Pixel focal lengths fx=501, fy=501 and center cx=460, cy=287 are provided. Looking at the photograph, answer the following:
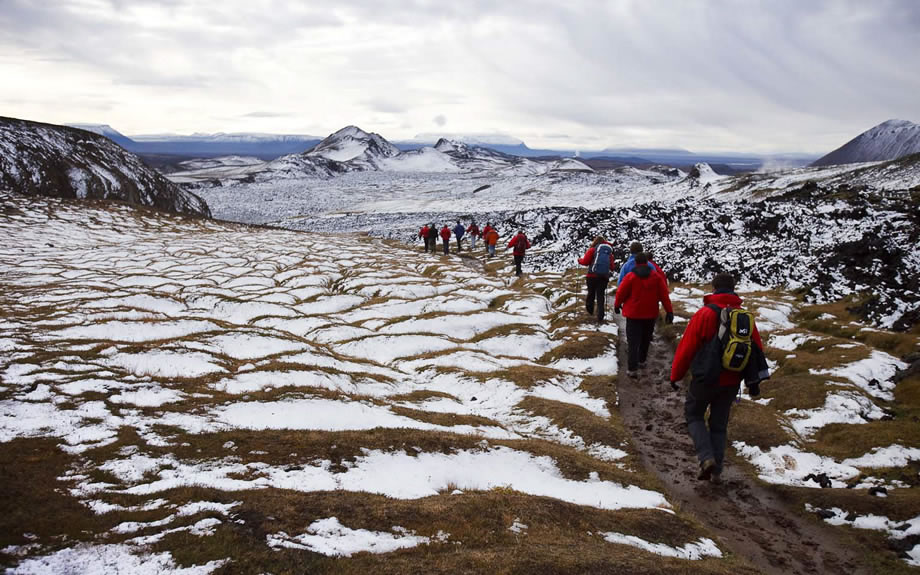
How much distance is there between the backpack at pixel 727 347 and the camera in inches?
421

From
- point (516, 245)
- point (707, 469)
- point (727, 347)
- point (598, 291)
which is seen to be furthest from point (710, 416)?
point (516, 245)

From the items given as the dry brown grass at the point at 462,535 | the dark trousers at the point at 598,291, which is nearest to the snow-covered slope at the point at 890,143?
the dark trousers at the point at 598,291

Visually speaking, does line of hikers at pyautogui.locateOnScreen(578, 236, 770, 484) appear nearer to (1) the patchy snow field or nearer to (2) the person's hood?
(2) the person's hood

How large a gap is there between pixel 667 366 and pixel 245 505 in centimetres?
1722

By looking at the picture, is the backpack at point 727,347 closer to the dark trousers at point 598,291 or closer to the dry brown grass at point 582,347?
the dry brown grass at point 582,347

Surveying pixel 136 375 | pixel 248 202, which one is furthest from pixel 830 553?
pixel 248 202

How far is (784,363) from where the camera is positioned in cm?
1905

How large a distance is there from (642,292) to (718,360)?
6636 mm

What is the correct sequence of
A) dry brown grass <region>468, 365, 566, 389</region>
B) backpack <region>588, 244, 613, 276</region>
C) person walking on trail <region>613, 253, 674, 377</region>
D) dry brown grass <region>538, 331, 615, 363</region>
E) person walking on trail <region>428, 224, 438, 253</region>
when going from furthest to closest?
person walking on trail <region>428, 224, 438, 253</region> < backpack <region>588, 244, 613, 276</region> < dry brown grass <region>538, 331, 615, 363</region> < dry brown grass <region>468, 365, 566, 389</region> < person walking on trail <region>613, 253, 674, 377</region>

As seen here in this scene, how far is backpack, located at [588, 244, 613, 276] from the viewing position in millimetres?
23547

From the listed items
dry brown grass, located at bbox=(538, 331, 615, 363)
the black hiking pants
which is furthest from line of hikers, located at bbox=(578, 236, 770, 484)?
the black hiking pants

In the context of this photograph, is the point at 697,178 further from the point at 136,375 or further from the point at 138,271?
the point at 136,375

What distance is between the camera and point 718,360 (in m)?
10.9

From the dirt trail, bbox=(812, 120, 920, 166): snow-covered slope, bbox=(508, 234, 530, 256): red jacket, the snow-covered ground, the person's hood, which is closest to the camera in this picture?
the snow-covered ground
